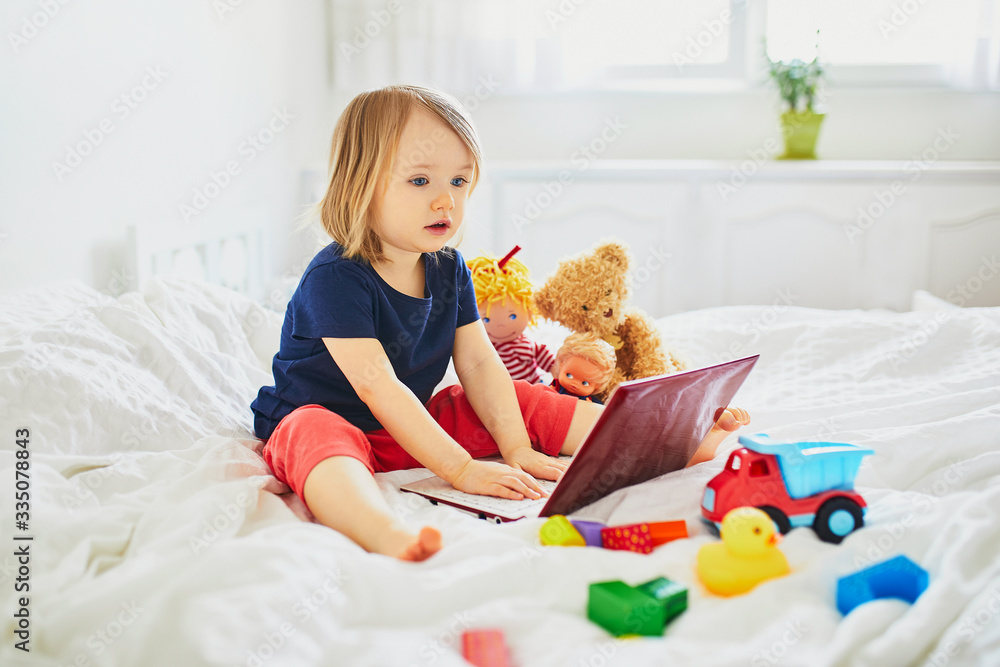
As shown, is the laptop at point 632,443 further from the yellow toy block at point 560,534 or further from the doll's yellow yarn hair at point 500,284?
the doll's yellow yarn hair at point 500,284

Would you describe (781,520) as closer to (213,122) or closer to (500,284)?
(500,284)

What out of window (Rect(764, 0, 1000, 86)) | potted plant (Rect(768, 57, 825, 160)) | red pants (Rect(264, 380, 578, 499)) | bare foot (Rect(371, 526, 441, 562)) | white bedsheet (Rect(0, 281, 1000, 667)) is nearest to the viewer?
white bedsheet (Rect(0, 281, 1000, 667))

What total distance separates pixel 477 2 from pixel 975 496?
210cm

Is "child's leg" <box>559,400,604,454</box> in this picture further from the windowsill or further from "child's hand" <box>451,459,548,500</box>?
the windowsill

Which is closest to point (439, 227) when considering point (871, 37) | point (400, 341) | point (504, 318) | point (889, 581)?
point (400, 341)

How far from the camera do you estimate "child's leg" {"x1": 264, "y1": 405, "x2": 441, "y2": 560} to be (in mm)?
688

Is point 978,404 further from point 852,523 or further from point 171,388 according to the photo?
point 171,388

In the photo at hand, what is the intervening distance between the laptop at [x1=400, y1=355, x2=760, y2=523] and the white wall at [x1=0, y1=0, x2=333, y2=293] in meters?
0.72

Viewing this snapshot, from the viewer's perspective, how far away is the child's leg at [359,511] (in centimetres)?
67

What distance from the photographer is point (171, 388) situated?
3.17ft

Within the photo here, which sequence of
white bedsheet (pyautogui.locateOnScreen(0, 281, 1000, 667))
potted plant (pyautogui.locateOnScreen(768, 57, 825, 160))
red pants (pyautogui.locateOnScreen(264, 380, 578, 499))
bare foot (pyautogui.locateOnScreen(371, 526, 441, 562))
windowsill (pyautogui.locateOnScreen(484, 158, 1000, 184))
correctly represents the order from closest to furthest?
white bedsheet (pyautogui.locateOnScreen(0, 281, 1000, 667))
bare foot (pyautogui.locateOnScreen(371, 526, 441, 562))
red pants (pyautogui.locateOnScreen(264, 380, 578, 499))
windowsill (pyautogui.locateOnScreen(484, 158, 1000, 184))
potted plant (pyautogui.locateOnScreen(768, 57, 825, 160))

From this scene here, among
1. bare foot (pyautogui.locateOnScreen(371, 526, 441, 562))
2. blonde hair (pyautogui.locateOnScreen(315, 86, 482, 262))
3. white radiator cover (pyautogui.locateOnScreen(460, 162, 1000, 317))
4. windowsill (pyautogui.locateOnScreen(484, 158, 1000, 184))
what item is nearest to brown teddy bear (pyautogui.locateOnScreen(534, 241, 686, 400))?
blonde hair (pyautogui.locateOnScreen(315, 86, 482, 262))

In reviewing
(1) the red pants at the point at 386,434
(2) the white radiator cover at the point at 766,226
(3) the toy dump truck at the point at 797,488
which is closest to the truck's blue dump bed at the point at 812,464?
(3) the toy dump truck at the point at 797,488

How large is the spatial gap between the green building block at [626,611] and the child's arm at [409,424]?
0.93ft
